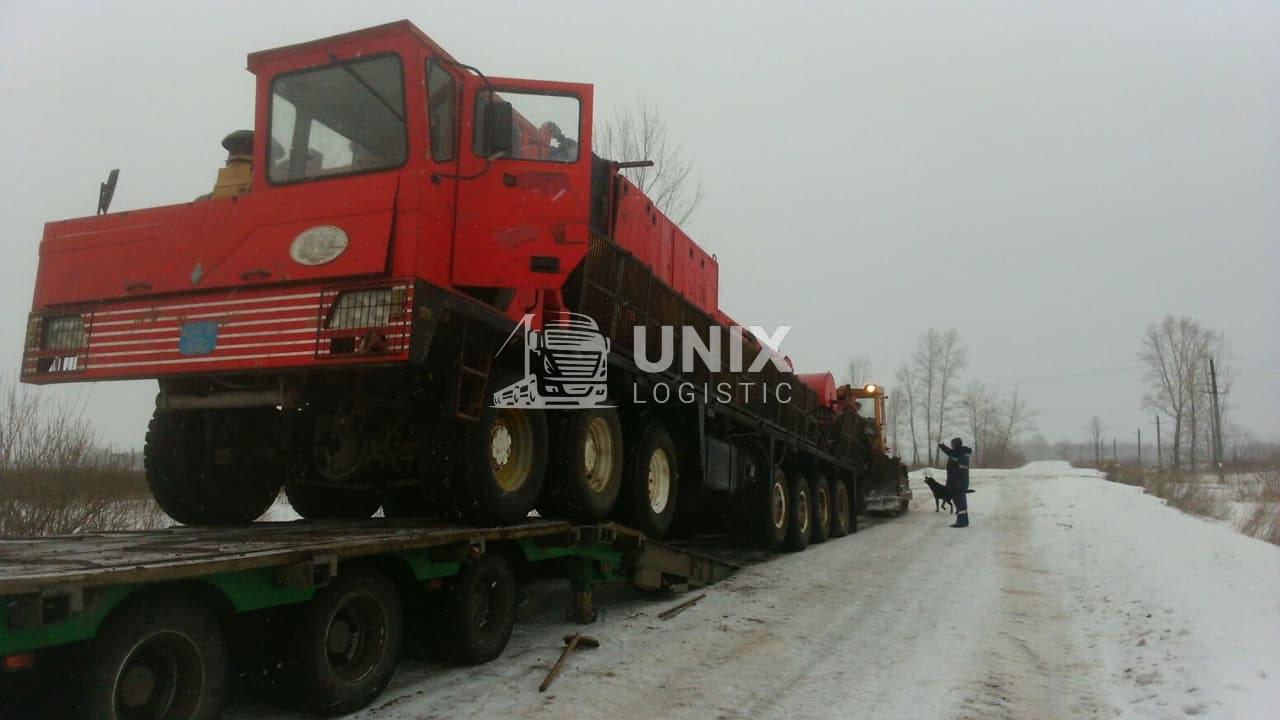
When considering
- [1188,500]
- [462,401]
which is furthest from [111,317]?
[1188,500]

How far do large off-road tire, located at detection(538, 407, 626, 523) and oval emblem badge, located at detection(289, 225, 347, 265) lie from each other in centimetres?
233

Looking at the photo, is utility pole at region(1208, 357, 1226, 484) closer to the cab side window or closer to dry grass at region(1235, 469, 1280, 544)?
dry grass at region(1235, 469, 1280, 544)

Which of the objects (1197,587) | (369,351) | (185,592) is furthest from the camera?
(1197,587)

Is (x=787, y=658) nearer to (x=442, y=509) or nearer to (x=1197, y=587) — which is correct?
(x=442, y=509)

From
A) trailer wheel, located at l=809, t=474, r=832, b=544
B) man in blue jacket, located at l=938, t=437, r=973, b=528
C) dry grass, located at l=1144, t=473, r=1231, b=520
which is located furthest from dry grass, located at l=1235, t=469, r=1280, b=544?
trailer wheel, located at l=809, t=474, r=832, b=544

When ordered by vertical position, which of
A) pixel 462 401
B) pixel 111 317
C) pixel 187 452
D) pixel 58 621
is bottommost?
pixel 58 621

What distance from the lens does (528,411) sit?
21.4 ft

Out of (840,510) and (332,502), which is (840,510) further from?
(332,502)

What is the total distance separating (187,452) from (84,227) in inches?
68.3

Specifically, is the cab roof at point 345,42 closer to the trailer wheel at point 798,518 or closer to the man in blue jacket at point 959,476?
the trailer wheel at point 798,518

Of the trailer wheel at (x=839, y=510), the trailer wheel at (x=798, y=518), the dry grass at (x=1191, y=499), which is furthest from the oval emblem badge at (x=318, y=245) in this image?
the dry grass at (x=1191, y=499)

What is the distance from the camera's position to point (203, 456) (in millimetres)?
6531

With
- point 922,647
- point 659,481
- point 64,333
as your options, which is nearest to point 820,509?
point 659,481
